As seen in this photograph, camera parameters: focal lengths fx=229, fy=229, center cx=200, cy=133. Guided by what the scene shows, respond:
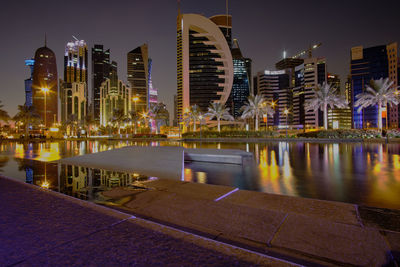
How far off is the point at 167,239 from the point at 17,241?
5.81ft

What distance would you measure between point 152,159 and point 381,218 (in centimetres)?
751

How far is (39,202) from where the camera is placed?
425 centimetres

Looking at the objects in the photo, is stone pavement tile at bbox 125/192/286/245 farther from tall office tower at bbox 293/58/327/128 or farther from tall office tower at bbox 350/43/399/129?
tall office tower at bbox 350/43/399/129

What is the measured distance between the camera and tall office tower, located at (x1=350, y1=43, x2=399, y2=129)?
128000 millimetres

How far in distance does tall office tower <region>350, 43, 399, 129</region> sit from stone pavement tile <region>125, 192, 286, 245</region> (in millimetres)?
149148

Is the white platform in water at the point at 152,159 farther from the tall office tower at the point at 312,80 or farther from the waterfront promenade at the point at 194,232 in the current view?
Answer: the tall office tower at the point at 312,80

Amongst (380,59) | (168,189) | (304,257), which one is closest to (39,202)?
(168,189)

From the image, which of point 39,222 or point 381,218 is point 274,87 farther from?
point 39,222

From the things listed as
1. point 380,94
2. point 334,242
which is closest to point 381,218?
point 334,242

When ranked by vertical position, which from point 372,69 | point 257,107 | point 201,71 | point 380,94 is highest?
Result: point 372,69

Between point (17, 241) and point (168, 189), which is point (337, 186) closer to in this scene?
point (168, 189)

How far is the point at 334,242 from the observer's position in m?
2.83

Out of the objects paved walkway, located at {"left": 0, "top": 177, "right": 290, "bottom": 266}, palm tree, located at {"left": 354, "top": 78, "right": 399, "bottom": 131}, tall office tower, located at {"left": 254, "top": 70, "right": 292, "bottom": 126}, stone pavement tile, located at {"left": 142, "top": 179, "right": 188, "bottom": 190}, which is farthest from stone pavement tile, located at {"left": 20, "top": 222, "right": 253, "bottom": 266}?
tall office tower, located at {"left": 254, "top": 70, "right": 292, "bottom": 126}

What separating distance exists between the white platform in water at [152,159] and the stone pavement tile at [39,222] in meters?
3.78
